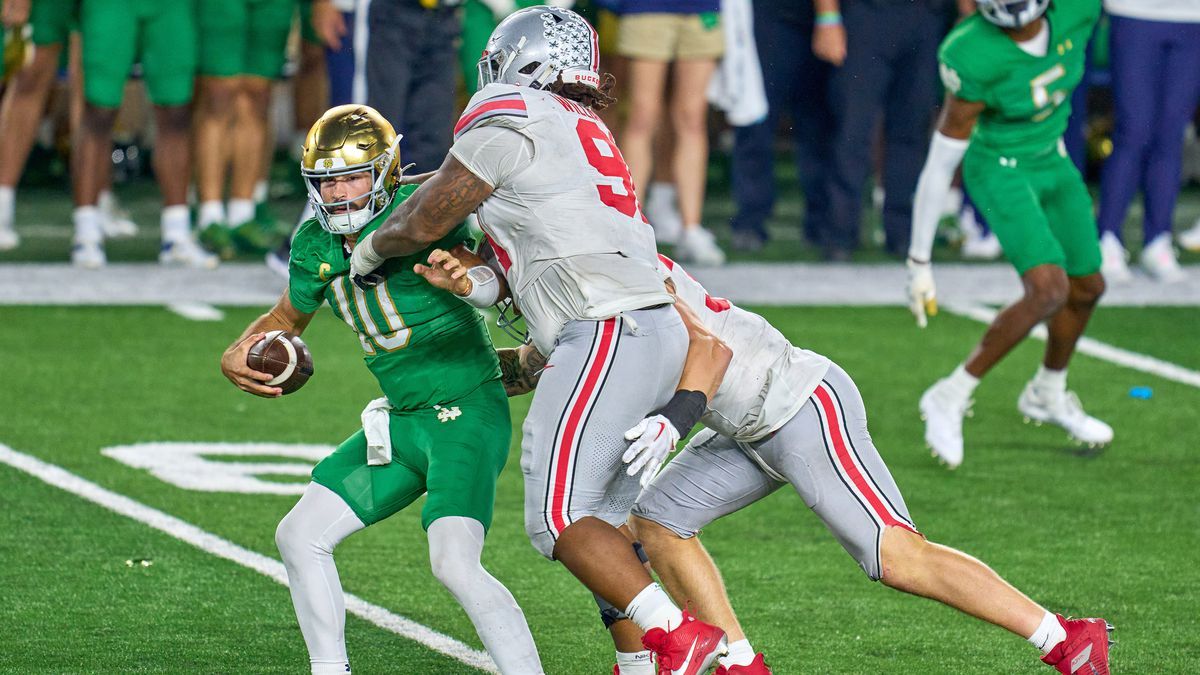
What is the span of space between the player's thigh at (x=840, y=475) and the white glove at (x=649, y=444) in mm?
379

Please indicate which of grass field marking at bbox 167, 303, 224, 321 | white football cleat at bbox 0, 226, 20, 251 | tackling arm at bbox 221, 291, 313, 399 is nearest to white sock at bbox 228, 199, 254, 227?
white football cleat at bbox 0, 226, 20, 251

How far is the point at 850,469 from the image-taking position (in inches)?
163

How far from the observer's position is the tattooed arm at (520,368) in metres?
4.34

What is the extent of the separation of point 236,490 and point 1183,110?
5931 mm

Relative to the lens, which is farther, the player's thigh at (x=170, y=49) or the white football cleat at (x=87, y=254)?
the white football cleat at (x=87, y=254)

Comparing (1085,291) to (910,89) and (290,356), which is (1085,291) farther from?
(910,89)

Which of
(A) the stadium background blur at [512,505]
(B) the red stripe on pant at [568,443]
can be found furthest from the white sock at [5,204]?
(B) the red stripe on pant at [568,443]

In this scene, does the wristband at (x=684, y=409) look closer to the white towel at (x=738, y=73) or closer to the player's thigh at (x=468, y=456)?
the player's thigh at (x=468, y=456)

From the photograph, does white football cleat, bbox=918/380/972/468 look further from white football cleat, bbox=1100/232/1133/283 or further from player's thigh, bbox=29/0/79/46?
player's thigh, bbox=29/0/79/46

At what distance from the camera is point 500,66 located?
4227mm

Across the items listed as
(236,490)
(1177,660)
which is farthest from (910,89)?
(1177,660)

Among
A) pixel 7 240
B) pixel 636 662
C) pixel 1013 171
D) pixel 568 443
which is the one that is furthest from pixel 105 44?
pixel 568 443

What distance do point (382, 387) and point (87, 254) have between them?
6.49 meters

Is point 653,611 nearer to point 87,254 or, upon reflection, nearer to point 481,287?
point 481,287
